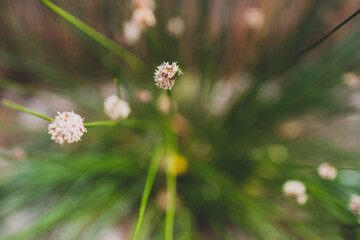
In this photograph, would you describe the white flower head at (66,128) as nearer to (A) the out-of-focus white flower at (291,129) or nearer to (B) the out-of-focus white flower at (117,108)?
(B) the out-of-focus white flower at (117,108)

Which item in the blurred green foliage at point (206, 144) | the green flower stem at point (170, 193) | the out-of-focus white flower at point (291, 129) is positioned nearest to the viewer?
the green flower stem at point (170, 193)

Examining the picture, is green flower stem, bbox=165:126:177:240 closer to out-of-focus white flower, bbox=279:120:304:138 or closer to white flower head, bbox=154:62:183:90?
white flower head, bbox=154:62:183:90

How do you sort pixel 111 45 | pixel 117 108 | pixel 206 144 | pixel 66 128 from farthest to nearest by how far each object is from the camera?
pixel 206 144 → pixel 111 45 → pixel 117 108 → pixel 66 128

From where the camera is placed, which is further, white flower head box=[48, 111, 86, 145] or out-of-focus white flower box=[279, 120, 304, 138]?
out-of-focus white flower box=[279, 120, 304, 138]

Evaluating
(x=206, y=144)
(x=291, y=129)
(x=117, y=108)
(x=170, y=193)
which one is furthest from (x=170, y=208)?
(x=291, y=129)

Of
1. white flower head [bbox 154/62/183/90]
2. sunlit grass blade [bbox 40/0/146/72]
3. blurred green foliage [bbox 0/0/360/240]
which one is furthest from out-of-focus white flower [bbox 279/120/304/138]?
white flower head [bbox 154/62/183/90]

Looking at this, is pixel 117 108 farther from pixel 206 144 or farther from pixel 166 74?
pixel 206 144

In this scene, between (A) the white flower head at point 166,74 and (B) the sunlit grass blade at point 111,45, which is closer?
(A) the white flower head at point 166,74

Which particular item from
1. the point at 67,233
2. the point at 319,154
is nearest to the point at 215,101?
the point at 319,154

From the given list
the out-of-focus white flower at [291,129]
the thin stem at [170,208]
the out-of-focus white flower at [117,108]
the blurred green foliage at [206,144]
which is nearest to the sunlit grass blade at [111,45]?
the blurred green foliage at [206,144]

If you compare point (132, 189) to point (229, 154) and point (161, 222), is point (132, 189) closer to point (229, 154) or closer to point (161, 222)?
point (161, 222)

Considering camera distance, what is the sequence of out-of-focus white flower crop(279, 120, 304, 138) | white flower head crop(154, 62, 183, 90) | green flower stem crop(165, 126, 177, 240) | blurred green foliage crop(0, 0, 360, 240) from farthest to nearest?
out-of-focus white flower crop(279, 120, 304, 138)
blurred green foliage crop(0, 0, 360, 240)
green flower stem crop(165, 126, 177, 240)
white flower head crop(154, 62, 183, 90)

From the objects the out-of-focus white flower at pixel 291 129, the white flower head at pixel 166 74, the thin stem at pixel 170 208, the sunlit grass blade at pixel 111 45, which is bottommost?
the thin stem at pixel 170 208
